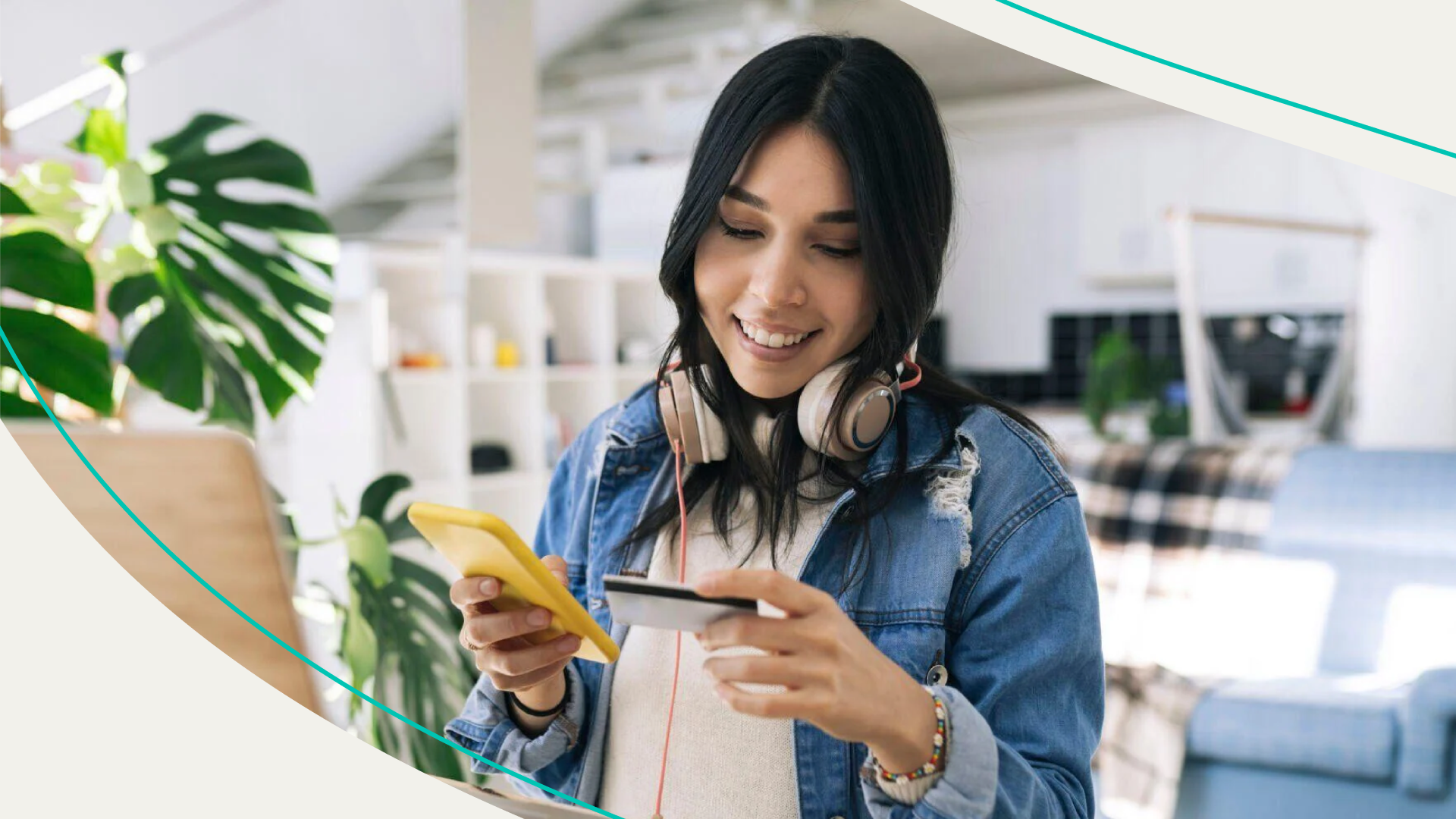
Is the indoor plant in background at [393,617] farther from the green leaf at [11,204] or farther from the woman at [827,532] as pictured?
the green leaf at [11,204]

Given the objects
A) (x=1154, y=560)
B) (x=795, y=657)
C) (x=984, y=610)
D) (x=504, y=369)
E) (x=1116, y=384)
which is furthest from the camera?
(x=1116, y=384)

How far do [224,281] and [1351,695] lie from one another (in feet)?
4.97

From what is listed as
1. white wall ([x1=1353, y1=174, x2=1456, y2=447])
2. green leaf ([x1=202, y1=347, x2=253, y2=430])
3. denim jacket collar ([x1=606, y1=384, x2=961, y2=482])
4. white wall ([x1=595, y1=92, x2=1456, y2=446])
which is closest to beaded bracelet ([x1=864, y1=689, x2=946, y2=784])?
denim jacket collar ([x1=606, y1=384, x2=961, y2=482])

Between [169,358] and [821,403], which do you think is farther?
[169,358]

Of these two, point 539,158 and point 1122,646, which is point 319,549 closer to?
point 539,158

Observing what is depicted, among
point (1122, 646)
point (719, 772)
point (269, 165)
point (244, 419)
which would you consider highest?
point (269, 165)

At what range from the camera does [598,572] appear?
0.55 m

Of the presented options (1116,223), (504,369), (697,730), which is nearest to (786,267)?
(697,730)

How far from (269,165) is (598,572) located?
0.28m

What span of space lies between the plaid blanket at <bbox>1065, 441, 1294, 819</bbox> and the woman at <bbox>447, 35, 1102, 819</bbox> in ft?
4.17

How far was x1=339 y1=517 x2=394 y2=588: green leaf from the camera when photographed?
59cm

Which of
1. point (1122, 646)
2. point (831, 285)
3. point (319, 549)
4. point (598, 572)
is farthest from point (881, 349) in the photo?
point (1122, 646)

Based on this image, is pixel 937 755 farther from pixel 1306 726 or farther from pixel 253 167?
pixel 1306 726

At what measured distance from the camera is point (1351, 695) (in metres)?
1.55
